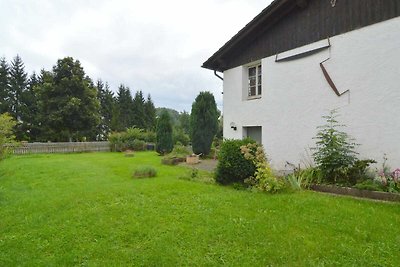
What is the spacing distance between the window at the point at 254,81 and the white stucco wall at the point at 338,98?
0.86 ft

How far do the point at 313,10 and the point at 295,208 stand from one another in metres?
6.34

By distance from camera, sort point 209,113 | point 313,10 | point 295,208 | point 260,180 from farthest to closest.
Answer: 1. point 209,113
2. point 313,10
3. point 260,180
4. point 295,208

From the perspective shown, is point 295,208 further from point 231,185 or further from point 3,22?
point 3,22

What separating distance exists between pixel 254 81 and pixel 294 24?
2.52m

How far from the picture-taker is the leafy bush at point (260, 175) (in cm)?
637

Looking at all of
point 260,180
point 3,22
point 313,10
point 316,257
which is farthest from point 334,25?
point 3,22

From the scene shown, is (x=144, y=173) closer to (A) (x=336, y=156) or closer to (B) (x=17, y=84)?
(A) (x=336, y=156)

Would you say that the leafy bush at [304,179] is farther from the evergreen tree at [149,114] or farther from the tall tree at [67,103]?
the evergreen tree at [149,114]

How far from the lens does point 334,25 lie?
25.1 ft

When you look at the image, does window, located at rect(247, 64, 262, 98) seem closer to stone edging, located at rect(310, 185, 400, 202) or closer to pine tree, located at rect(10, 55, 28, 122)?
stone edging, located at rect(310, 185, 400, 202)

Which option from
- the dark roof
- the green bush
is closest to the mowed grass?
the green bush

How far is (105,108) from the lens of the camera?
140 feet

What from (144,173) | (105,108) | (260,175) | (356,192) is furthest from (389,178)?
(105,108)

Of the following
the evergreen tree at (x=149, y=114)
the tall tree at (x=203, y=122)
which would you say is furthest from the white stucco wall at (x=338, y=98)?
the evergreen tree at (x=149, y=114)
